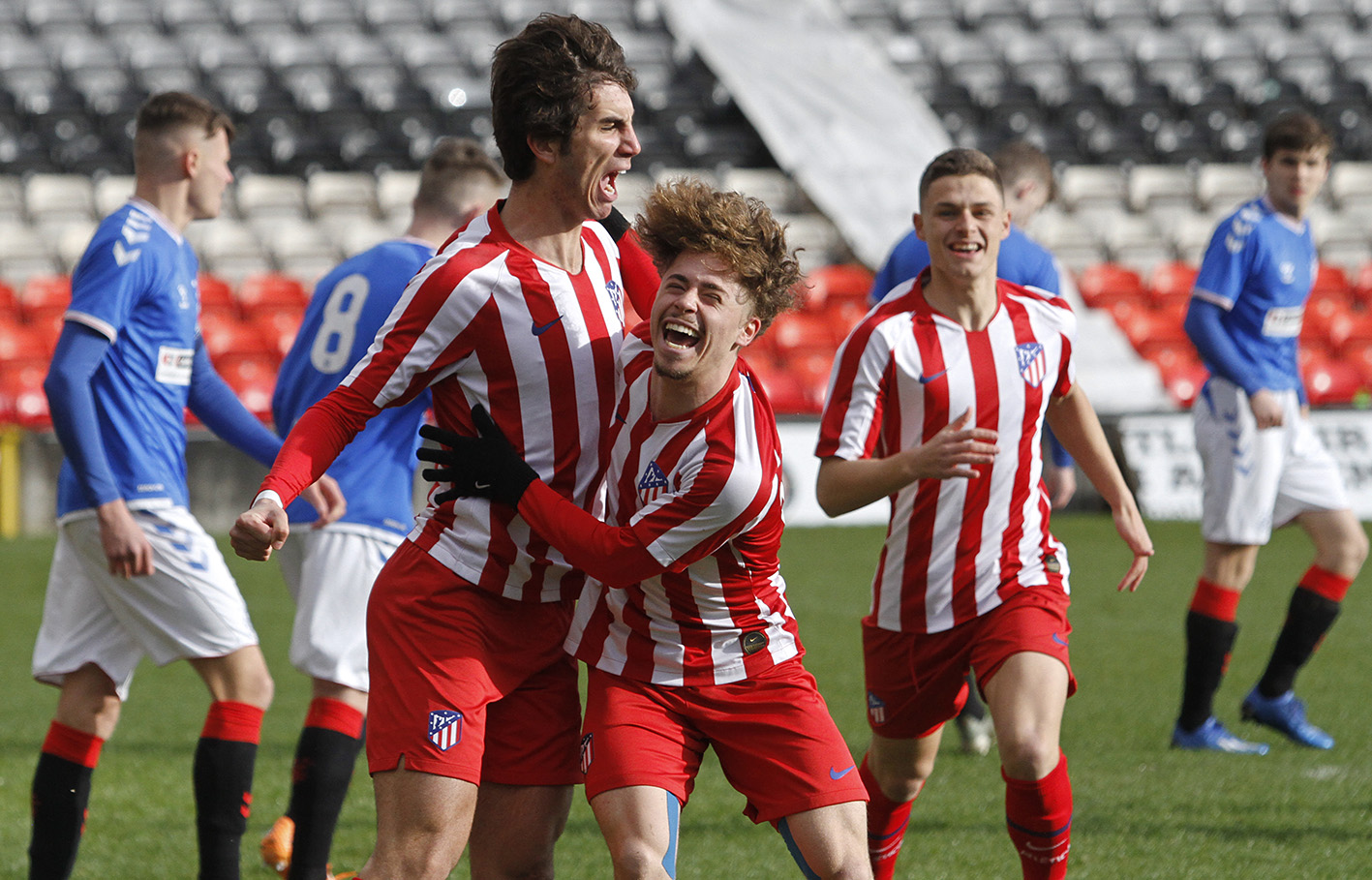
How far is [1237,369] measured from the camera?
5.57 meters

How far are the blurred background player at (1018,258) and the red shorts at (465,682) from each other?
2.74m

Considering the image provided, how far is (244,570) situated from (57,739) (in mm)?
6511

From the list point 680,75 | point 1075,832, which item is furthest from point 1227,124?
point 1075,832

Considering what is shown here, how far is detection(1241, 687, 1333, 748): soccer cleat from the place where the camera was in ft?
18.4

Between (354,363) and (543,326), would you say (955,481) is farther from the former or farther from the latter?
(354,363)

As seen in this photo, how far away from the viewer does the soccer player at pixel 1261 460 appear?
562cm

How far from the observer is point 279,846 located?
429cm

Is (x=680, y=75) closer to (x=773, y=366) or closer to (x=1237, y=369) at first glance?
(x=773, y=366)

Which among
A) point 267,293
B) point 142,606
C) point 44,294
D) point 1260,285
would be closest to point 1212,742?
point 1260,285

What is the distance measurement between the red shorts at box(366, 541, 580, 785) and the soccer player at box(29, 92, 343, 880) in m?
0.92

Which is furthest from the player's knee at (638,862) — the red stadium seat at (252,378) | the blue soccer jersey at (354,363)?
the red stadium seat at (252,378)

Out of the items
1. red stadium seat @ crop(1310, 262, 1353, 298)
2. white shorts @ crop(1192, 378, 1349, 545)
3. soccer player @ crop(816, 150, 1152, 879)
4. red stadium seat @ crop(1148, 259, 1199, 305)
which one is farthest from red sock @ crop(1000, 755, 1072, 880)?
red stadium seat @ crop(1310, 262, 1353, 298)

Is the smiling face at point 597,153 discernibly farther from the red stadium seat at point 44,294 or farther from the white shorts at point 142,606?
the red stadium seat at point 44,294

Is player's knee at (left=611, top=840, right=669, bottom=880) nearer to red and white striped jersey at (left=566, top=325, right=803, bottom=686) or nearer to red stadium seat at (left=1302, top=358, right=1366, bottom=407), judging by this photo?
red and white striped jersey at (left=566, top=325, right=803, bottom=686)
